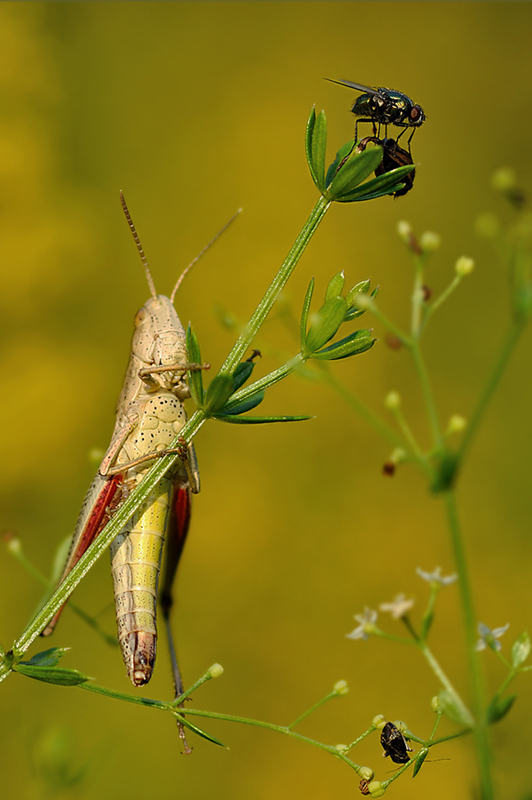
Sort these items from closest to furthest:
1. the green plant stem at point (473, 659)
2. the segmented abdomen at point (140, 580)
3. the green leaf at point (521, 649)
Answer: the green plant stem at point (473, 659) → the green leaf at point (521, 649) → the segmented abdomen at point (140, 580)

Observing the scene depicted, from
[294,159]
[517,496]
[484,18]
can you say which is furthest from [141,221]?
[484,18]

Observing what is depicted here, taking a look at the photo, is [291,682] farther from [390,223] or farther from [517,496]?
[390,223]

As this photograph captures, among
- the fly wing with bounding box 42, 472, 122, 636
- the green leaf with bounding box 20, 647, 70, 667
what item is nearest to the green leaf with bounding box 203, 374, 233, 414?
the green leaf with bounding box 20, 647, 70, 667

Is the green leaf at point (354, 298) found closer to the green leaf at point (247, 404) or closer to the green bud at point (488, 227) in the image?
the green leaf at point (247, 404)

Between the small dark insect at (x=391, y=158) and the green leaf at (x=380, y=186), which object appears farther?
the small dark insect at (x=391, y=158)

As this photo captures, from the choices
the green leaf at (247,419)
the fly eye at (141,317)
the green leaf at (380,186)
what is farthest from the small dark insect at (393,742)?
the fly eye at (141,317)

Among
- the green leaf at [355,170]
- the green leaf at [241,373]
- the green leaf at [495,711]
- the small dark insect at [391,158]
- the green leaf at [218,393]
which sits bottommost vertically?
the green leaf at [495,711]

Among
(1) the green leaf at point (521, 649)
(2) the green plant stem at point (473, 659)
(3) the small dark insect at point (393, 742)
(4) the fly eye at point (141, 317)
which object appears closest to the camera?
(2) the green plant stem at point (473, 659)
